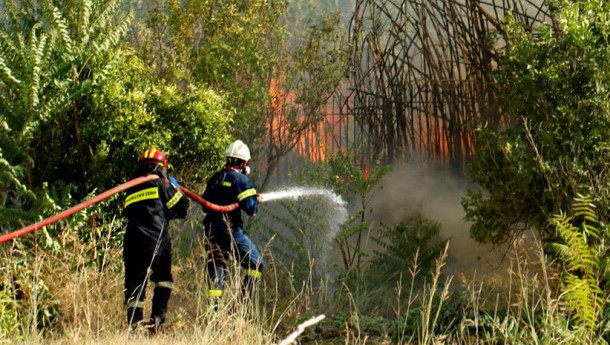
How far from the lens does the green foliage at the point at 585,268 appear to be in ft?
19.6

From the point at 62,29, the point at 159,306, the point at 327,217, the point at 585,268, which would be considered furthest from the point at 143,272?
the point at 327,217

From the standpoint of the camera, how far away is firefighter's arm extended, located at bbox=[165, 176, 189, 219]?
24.2ft

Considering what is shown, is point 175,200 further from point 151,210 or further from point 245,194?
point 245,194

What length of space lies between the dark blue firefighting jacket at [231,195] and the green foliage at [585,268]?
275cm

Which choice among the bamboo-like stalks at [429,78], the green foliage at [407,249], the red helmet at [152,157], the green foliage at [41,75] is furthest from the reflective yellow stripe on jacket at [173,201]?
the bamboo-like stalks at [429,78]

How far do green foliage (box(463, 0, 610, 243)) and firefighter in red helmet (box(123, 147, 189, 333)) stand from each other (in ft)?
10.2

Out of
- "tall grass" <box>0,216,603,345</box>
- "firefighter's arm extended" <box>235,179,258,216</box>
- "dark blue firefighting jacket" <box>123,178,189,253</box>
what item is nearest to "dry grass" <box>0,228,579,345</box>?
"tall grass" <box>0,216,603,345</box>

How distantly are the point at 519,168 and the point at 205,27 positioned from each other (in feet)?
21.5

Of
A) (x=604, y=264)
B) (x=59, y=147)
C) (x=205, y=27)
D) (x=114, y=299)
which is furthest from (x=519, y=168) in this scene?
(x=205, y=27)

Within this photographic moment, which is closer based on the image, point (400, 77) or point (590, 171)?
point (590, 171)

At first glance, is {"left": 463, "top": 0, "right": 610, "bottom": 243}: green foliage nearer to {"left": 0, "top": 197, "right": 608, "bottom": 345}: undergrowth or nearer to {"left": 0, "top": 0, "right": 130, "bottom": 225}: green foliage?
{"left": 0, "top": 197, "right": 608, "bottom": 345}: undergrowth

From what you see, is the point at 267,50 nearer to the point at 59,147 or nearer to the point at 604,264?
the point at 59,147

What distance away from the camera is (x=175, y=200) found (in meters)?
7.37

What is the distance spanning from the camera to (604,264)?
6715 mm
